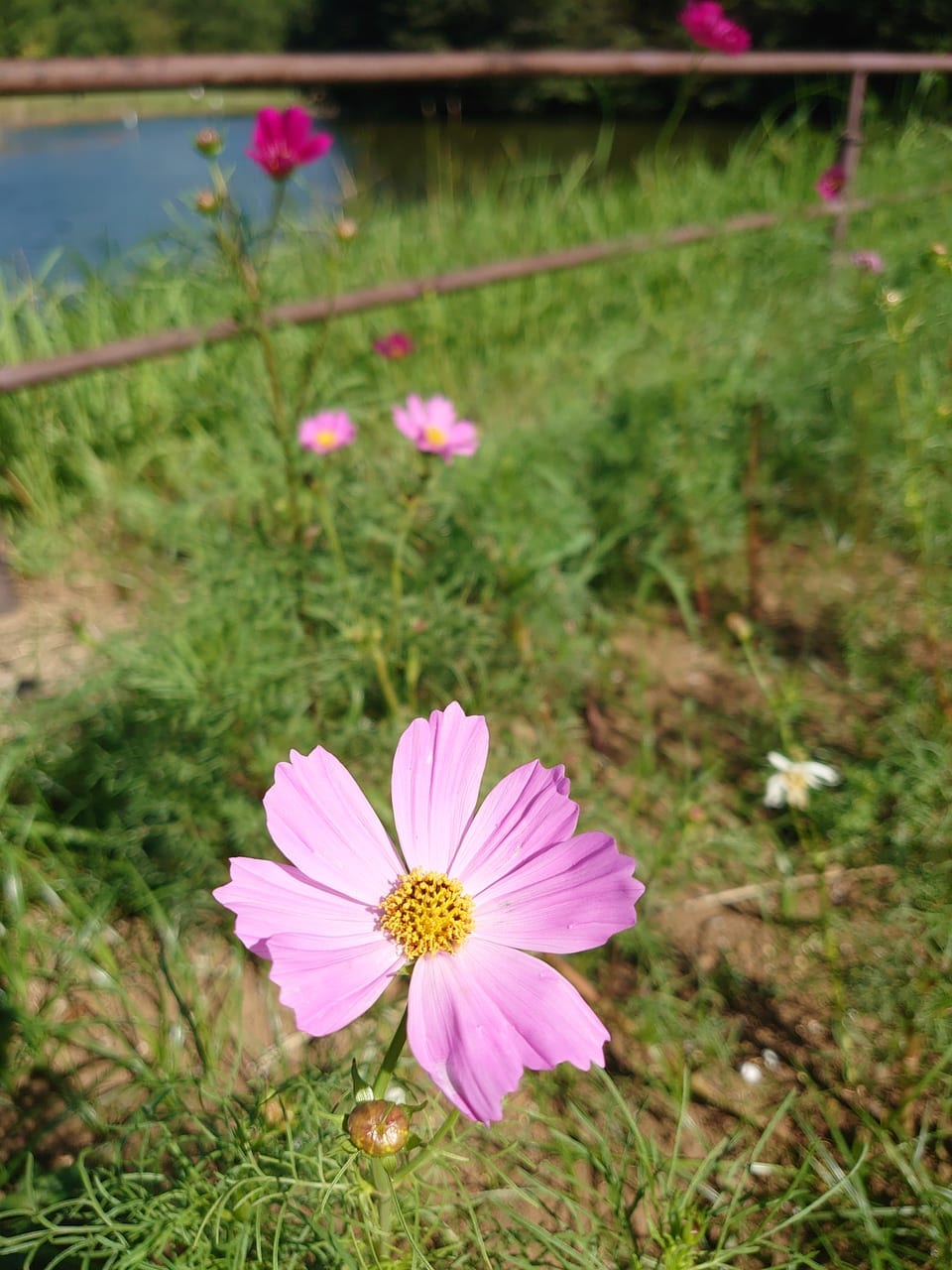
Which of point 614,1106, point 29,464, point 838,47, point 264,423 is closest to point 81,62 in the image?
point 264,423

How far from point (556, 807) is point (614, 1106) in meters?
0.57

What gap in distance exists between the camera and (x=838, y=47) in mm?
12594

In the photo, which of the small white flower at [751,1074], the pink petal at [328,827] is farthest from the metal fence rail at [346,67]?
the small white flower at [751,1074]

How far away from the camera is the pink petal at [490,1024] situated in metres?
0.43

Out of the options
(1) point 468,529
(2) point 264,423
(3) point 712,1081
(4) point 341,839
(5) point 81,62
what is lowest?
(3) point 712,1081

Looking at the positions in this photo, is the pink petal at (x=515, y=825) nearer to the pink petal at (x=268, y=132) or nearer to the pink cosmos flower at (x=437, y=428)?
the pink cosmos flower at (x=437, y=428)

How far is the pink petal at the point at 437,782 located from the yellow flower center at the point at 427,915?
2 cm

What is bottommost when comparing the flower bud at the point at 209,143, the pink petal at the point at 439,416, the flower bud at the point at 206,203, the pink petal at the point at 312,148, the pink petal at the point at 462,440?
the pink petal at the point at 462,440

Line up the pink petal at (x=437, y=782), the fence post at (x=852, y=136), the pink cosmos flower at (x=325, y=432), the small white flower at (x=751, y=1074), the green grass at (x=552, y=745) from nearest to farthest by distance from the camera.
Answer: the pink petal at (x=437, y=782) < the green grass at (x=552, y=745) < the small white flower at (x=751, y=1074) < the pink cosmos flower at (x=325, y=432) < the fence post at (x=852, y=136)

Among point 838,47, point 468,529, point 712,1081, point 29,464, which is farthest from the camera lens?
point 838,47

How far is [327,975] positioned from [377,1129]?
0.08 m

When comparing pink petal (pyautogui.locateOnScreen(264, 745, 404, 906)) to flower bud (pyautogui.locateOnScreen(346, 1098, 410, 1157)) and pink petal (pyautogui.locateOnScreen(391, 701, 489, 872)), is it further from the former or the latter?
flower bud (pyautogui.locateOnScreen(346, 1098, 410, 1157))

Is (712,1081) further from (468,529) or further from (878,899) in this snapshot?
(468,529)

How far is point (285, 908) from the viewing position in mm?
513
